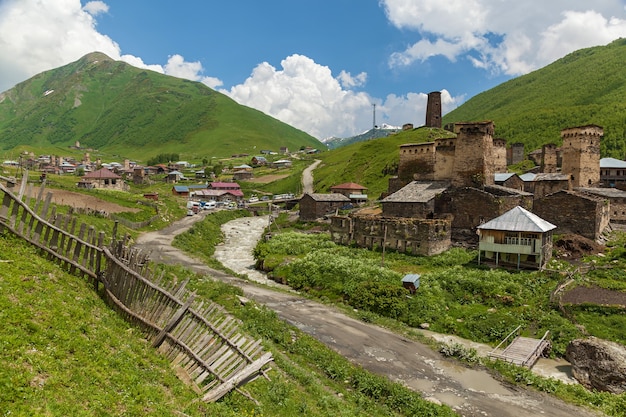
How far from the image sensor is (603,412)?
1878cm

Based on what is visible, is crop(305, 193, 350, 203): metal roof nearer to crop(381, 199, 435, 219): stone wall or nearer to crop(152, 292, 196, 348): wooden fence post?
crop(381, 199, 435, 219): stone wall

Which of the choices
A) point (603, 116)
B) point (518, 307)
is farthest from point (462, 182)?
point (603, 116)

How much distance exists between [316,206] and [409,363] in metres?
52.0

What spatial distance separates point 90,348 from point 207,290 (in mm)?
16482

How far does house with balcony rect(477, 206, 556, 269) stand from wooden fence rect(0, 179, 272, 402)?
106 ft

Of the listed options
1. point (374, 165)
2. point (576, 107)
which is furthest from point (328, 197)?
point (576, 107)

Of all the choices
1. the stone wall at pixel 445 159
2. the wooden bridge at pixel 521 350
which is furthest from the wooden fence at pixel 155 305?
the stone wall at pixel 445 159

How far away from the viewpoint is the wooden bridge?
2322cm

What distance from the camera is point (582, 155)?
2522 inches

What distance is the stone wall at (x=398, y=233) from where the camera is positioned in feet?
147

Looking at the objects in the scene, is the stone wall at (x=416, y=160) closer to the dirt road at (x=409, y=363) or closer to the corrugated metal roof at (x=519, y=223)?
the corrugated metal roof at (x=519, y=223)

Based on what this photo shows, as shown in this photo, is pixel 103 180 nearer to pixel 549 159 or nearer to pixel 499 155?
pixel 499 155

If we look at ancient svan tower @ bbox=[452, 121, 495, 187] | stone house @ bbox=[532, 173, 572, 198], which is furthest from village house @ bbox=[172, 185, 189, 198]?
stone house @ bbox=[532, 173, 572, 198]

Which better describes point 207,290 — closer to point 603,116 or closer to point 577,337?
point 577,337
